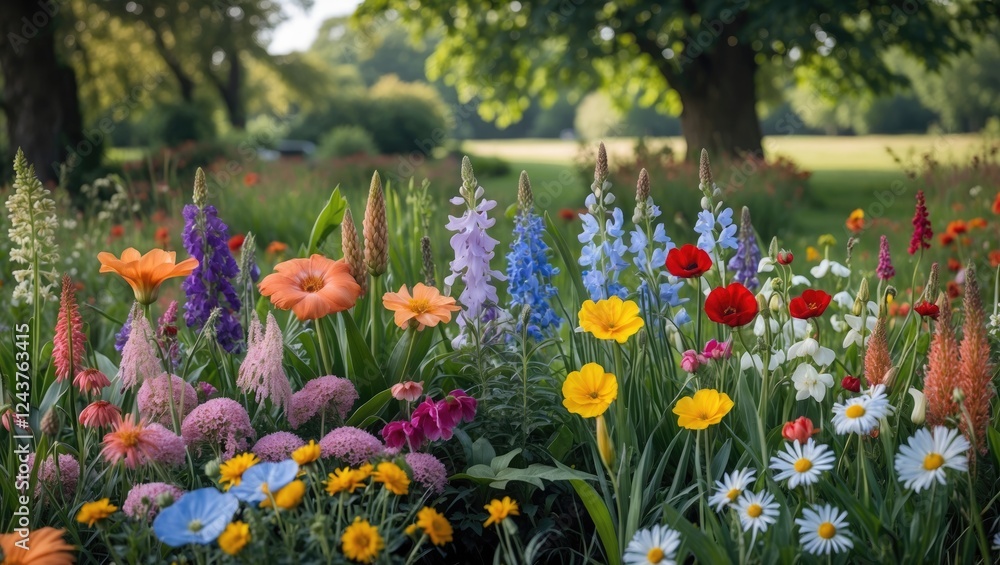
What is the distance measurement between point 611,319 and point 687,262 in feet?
0.98

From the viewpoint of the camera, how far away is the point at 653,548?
194cm

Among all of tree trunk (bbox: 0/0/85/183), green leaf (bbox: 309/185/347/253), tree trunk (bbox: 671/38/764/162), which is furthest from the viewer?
tree trunk (bbox: 671/38/764/162)

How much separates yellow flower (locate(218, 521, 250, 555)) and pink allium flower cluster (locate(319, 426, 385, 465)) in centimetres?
50

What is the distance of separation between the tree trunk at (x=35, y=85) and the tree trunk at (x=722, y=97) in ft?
28.8

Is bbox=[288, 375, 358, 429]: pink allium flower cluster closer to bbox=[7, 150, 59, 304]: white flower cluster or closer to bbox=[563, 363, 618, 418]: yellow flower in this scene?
bbox=[563, 363, 618, 418]: yellow flower

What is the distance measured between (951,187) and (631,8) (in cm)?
509

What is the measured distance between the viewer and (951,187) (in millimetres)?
7465

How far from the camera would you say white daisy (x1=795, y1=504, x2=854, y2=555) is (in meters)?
1.94

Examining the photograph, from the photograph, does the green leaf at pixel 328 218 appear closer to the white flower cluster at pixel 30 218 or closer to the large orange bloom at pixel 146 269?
the large orange bloom at pixel 146 269

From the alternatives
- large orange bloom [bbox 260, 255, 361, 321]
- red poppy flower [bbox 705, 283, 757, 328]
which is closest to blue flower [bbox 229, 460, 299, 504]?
large orange bloom [bbox 260, 255, 361, 321]

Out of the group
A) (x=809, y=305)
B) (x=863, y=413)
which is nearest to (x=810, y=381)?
(x=809, y=305)

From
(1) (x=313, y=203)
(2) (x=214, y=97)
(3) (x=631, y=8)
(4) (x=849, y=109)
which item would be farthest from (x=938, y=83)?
(1) (x=313, y=203)

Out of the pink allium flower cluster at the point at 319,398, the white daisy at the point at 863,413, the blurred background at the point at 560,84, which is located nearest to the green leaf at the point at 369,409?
the pink allium flower cluster at the point at 319,398

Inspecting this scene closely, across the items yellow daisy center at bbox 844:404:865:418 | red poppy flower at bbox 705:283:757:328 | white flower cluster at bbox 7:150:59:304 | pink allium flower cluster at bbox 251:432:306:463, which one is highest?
white flower cluster at bbox 7:150:59:304
